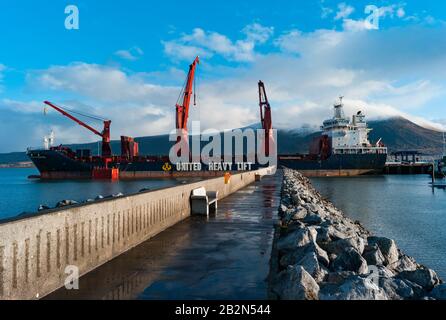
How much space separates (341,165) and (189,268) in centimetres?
8195

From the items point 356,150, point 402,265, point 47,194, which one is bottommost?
point 47,194

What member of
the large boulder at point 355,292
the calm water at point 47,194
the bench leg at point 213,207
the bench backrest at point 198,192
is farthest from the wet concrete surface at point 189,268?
the calm water at point 47,194

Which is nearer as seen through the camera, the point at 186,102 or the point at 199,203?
the point at 199,203

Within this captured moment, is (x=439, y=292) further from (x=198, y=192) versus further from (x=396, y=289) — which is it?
(x=198, y=192)

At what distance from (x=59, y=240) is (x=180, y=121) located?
7405 centimetres

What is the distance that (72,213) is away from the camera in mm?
5293

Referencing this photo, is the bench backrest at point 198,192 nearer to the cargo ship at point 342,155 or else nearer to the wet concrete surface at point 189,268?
the wet concrete surface at point 189,268

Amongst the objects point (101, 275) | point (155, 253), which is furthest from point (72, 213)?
point (155, 253)

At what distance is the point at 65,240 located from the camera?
511 centimetres

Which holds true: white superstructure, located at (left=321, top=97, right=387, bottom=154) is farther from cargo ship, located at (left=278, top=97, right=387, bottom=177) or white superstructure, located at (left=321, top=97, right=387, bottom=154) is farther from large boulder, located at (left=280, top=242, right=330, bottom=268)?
large boulder, located at (left=280, top=242, right=330, bottom=268)

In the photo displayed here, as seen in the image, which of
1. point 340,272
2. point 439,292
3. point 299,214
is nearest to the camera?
point 340,272

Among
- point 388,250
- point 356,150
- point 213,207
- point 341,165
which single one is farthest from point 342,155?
point 388,250

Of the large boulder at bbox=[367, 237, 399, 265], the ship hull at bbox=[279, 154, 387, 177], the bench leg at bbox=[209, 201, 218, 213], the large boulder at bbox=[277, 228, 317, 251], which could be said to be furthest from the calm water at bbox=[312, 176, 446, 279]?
the ship hull at bbox=[279, 154, 387, 177]
